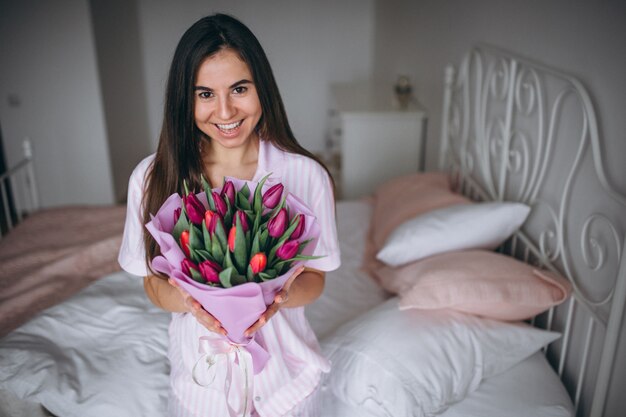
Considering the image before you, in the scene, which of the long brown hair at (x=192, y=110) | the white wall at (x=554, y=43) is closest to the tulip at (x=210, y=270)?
the long brown hair at (x=192, y=110)

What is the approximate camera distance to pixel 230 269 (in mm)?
757

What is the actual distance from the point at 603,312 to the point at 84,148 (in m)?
3.31

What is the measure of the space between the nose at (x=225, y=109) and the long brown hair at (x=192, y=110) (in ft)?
0.18

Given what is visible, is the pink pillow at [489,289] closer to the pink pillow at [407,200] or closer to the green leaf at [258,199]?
the pink pillow at [407,200]

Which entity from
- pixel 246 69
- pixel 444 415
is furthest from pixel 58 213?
pixel 444 415

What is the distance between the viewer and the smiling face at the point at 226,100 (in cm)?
97

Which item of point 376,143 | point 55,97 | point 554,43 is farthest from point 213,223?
point 55,97

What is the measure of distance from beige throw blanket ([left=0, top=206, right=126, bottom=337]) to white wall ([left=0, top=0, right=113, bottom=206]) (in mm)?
1492

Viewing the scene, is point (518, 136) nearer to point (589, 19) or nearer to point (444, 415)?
point (589, 19)

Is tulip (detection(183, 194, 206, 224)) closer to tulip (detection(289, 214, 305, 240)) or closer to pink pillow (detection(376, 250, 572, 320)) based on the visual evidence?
tulip (detection(289, 214, 305, 240))

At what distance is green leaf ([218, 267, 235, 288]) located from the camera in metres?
0.76

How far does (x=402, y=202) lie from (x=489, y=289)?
0.74m

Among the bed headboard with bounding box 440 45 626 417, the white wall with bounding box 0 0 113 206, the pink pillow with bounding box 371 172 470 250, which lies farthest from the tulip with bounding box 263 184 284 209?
the white wall with bounding box 0 0 113 206

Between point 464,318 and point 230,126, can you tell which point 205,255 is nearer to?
point 230,126
